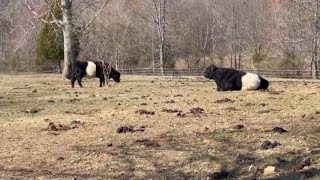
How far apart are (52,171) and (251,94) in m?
10.1

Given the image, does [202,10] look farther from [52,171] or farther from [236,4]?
[52,171]

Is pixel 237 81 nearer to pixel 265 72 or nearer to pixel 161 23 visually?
pixel 265 72

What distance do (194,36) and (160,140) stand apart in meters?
57.7

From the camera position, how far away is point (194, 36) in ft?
220

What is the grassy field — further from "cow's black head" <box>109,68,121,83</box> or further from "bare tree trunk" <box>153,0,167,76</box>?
"bare tree trunk" <box>153,0,167,76</box>

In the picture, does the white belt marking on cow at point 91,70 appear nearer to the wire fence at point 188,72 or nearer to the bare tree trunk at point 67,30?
the bare tree trunk at point 67,30

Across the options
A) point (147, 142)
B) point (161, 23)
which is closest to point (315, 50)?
point (161, 23)

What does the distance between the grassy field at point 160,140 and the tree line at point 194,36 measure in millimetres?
29710

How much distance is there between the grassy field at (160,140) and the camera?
27.0 feet

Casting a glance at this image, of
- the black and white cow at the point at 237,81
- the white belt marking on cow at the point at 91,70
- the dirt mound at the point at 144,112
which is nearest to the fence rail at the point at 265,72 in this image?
the white belt marking on cow at the point at 91,70

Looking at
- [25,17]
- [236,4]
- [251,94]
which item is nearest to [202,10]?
[236,4]

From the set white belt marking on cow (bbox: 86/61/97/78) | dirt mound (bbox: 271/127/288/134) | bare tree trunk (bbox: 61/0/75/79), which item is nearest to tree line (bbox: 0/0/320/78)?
bare tree trunk (bbox: 61/0/75/79)

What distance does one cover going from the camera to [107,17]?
5569cm

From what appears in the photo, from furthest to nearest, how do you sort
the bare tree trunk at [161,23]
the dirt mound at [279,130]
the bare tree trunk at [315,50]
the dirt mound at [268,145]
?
the bare tree trunk at [161,23] < the bare tree trunk at [315,50] < the dirt mound at [279,130] < the dirt mound at [268,145]
